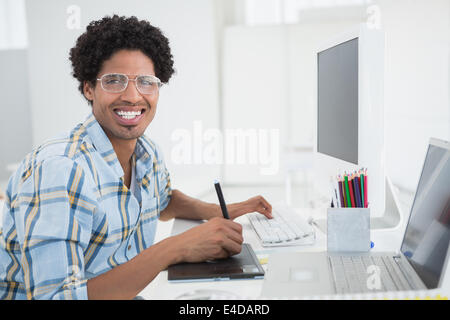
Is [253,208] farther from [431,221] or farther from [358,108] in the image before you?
[431,221]

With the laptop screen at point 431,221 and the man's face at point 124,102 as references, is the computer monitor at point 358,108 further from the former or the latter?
the man's face at point 124,102

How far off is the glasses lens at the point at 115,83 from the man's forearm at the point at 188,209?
43 cm

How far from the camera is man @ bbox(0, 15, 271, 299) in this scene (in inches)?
29.6

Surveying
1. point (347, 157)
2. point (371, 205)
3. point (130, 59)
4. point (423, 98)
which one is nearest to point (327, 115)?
point (347, 157)

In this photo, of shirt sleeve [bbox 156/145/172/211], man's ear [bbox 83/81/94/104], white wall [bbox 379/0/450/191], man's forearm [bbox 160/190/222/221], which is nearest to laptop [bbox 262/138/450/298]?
man's forearm [bbox 160/190/222/221]

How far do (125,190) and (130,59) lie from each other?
0.31 m

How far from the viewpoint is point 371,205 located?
949 mm

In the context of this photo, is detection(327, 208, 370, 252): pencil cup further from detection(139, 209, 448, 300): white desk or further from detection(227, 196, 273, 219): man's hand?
detection(227, 196, 273, 219): man's hand

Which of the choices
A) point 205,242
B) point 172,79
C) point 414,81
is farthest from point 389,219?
point 172,79

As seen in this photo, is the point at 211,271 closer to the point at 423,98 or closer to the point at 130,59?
the point at 130,59

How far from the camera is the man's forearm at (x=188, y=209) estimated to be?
1289 mm

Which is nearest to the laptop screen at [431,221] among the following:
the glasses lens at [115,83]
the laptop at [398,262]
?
the laptop at [398,262]

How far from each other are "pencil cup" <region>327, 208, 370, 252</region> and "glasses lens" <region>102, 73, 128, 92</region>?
52 cm

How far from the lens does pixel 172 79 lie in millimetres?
4031
